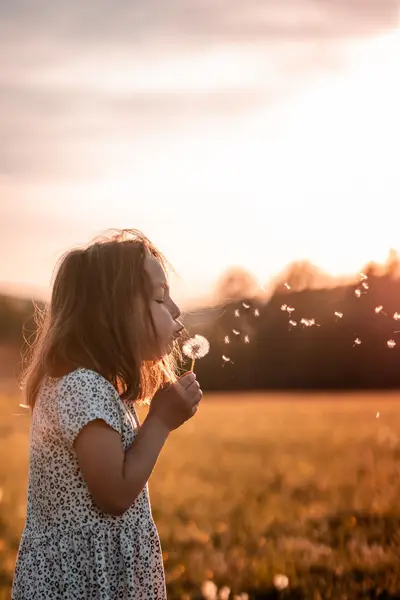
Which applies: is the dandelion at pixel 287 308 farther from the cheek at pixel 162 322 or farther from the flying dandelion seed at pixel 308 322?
the cheek at pixel 162 322

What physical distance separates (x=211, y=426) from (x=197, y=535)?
16.6 ft

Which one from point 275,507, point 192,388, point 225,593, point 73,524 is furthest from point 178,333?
point 275,507

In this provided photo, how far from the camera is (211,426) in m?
10.5

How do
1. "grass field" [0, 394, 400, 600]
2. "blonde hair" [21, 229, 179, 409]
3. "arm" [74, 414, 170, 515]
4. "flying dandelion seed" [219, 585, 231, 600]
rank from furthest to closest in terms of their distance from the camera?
1. "grass field" [0, 394, 400, 600]
2. "flying dandelion seed" [219, 585, 231, 600]
3. "blonde hair" [21, 229, 179, 409]
4. "arm" [74, 414, 170, 515]

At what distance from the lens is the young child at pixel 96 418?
2727 mm

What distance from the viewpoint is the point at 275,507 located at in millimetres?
6004

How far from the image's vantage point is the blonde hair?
2.84 metres

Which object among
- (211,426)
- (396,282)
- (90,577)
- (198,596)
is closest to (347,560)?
(198,596)

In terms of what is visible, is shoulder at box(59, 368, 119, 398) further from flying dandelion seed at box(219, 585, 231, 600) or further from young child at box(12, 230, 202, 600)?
flying dandelion seed at box(219, 585, 231, 600)

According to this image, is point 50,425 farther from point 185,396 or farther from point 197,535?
point 197,535

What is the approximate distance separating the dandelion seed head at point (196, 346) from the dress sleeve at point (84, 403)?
1.67ft

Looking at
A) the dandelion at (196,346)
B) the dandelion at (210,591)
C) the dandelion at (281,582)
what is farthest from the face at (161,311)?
the dandelion at (281,582)

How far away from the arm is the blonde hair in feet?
0.75

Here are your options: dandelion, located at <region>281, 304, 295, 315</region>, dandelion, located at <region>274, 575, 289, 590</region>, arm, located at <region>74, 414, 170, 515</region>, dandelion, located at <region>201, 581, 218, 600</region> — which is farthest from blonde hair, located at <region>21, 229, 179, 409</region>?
dandelion, located at <region>274, 575, 289, 590</region>
